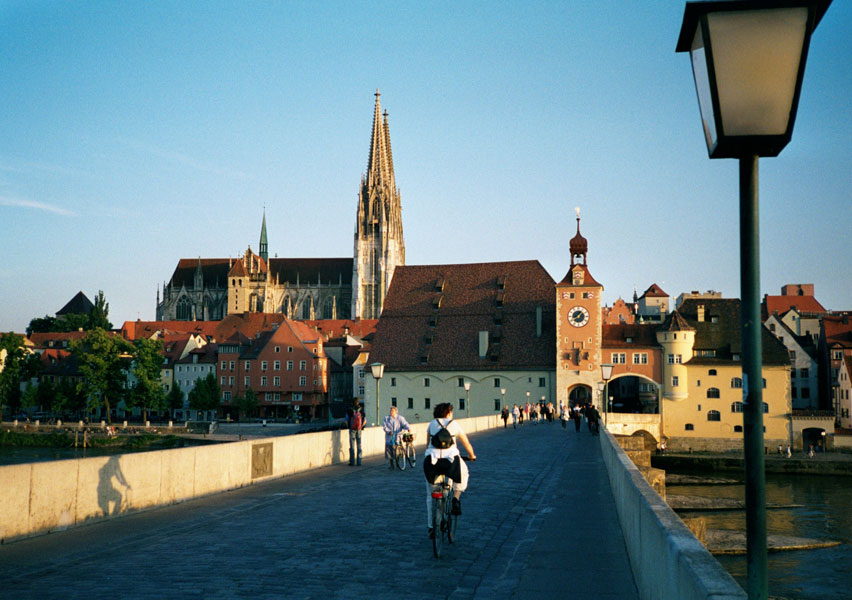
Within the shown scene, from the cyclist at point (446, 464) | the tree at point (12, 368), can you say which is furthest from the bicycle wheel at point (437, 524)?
the tree at point (12, 368)

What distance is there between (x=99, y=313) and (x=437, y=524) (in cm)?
15303

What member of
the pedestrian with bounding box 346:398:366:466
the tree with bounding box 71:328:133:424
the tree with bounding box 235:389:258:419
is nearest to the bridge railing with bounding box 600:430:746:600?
the pedestrian with bounding box 346:398:366:466

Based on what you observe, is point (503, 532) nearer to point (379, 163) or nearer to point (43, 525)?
point (43, 525)

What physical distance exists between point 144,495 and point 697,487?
54972 millimetres

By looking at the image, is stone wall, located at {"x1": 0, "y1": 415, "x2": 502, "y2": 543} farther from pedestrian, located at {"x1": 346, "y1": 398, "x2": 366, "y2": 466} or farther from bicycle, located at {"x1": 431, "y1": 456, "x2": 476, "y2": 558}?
bicycle, located at {"x1": 431, "y1": 456, "x2": 476, "y2": 558}

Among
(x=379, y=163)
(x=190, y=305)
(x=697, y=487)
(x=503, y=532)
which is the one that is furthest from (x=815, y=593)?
(x=190, y=305)

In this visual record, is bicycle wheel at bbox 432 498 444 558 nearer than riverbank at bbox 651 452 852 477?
Yes

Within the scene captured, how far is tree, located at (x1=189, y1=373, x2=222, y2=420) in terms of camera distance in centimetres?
9894

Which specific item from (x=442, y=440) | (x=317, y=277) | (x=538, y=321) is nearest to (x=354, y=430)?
(x=442, y=440)

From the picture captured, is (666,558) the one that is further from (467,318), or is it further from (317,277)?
(317,277)

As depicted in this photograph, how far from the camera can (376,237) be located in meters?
156

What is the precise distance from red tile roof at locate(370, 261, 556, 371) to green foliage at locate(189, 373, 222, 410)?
22.8 m

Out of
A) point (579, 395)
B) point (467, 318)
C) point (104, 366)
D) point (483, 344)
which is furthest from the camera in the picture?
point (104, 366)

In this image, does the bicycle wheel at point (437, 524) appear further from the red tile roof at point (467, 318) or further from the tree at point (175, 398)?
the tree at point (175, 398)
